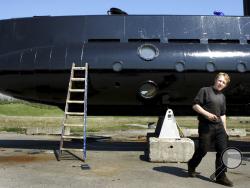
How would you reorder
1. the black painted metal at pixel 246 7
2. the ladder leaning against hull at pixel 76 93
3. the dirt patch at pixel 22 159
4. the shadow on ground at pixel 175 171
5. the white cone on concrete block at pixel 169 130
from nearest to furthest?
the shadow on ground at pixel 175 171, the dirt patch at pixel 22 159, the ladder leaning against hull at pixel 76 93, the white cone on concrete block at pixel 169 130, the black painted metal at pixel 246 7

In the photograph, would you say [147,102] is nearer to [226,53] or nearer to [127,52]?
[127,52]

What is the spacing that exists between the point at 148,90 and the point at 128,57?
0.97 metres

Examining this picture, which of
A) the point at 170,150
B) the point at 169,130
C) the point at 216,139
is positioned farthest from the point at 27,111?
the point at 216,139

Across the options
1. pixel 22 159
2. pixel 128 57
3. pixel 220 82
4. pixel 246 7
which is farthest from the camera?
pixel 246 7

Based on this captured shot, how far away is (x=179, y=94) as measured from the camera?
1028cm

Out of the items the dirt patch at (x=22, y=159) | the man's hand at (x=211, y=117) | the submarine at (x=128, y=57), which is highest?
the submarine at (x=128, y=57)

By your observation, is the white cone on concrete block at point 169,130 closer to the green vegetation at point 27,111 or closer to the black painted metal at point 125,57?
the black painted metal at point 125,57

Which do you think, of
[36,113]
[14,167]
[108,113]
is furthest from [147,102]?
[36,113]

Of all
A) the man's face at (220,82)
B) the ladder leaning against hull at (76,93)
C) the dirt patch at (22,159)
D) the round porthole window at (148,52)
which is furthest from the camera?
the round porthole window at (148,52)

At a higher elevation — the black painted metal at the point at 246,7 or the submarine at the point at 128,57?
the black painted metal at the point at 246,7

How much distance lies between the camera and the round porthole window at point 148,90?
9.97 metres

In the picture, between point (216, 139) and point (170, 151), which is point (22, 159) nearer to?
point (170, 151)

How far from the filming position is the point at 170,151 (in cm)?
874

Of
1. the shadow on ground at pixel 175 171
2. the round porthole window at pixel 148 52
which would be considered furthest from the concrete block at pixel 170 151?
the round porthole window at pixel 148 52
